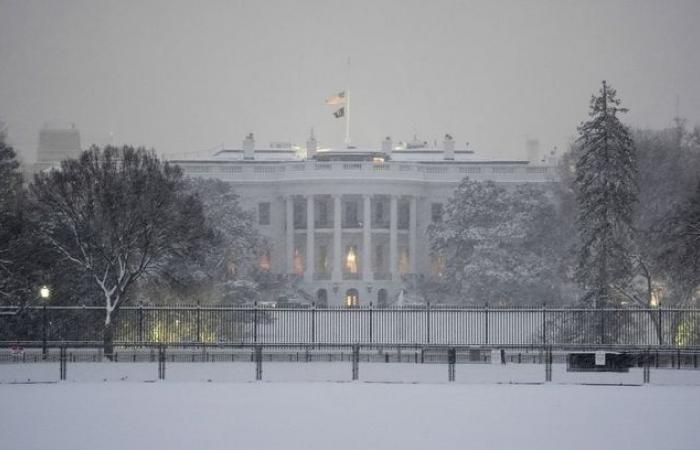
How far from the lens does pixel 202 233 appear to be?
1944 inches

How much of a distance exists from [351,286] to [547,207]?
2130 centimetres

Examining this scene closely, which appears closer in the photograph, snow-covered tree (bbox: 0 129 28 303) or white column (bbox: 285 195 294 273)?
snow-covered tree (bbox: 0 129 28 303)

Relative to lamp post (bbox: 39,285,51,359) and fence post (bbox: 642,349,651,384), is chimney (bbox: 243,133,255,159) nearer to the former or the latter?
lamp post (bbox: 39,285,51,359)

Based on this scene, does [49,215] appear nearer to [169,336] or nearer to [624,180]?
[169,336]

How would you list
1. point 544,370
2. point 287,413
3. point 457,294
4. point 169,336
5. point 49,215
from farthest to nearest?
point 457,294 < point 49,215 < point 169,336 < point 544,370 < point 287,413

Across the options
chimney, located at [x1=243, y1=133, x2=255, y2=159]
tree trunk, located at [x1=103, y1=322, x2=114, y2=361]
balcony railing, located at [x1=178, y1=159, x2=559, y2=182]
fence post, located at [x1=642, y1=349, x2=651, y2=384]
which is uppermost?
chimney, located at [x1=243, y1=133, x2=255, y2=159]

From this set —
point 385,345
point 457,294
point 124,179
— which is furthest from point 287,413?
point 457,294

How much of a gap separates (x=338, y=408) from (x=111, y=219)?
2084 cm

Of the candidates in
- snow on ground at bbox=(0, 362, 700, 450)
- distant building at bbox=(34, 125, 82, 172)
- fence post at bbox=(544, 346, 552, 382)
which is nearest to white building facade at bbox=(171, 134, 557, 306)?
snow on ground at bbox=(0, 362, 700, 450)

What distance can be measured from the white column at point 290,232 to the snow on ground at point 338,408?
55.7m

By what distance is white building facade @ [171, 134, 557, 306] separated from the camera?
309 feet

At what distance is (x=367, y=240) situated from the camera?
311 ft

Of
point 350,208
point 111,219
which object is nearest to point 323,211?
point 350,208

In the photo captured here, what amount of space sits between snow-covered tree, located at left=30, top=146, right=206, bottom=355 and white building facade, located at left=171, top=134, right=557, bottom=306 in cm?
4286
